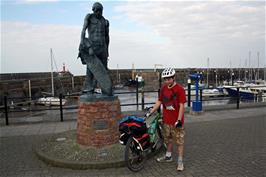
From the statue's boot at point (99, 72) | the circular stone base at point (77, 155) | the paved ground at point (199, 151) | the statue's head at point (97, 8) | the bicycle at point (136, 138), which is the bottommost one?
the paved ground at point (199, 151)

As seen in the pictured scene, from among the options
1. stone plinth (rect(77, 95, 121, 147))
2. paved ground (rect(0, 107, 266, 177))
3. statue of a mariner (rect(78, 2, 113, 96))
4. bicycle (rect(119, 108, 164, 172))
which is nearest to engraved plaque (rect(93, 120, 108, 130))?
stone plinth (rect(77, 95, 121, 147))

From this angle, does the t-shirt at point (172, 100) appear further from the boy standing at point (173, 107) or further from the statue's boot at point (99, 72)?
the statue's boot at point (99, 72)

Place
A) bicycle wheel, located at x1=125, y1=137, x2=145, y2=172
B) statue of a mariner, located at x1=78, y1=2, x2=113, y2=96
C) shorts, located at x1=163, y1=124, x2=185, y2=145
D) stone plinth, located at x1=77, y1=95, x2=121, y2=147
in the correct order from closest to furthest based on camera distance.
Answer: bicycle wheel, located at x1=125, y1=137, x2=145, y2=172, shorts, located at x1=163, y1=124, x2=185, y2=145, stone plinth, located at x1=77, y1=95, x2=121, y2=147, statue of a mariner, located at x1=78, y1=2, x2=113, y2=96

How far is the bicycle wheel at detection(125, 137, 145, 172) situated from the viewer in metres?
4.87

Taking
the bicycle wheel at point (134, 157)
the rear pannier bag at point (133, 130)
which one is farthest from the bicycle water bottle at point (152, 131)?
the bicycle wheel at point (134, 157)

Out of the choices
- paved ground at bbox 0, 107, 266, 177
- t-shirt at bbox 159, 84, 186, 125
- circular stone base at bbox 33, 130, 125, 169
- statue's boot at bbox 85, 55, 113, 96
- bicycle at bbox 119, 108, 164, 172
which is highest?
statue's boot at bbox 85, 55, 113, 96

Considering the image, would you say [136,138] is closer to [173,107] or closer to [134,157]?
[134,157]

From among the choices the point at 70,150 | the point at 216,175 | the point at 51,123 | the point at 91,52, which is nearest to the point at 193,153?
the point at 216,175

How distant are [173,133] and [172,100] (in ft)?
2.08

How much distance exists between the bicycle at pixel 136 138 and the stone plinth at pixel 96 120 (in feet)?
3.19

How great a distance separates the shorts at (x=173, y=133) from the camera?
5000 millimetres

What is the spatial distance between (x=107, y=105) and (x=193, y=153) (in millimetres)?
2177

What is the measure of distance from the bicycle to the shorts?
10.0 inches

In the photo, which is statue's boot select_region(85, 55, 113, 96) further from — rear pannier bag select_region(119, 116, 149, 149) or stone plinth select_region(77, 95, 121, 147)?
rear pannier bag select_region(119, 116, 149, 149)
